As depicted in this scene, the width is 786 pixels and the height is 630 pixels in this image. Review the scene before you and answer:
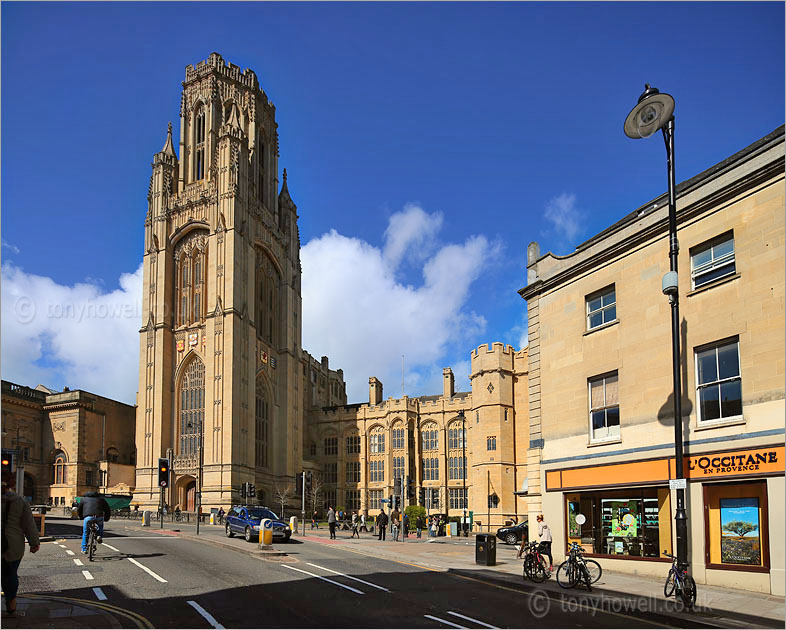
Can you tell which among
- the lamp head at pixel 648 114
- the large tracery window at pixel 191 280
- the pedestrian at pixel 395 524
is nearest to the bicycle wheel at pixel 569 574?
the lamp head at pixel 648 114

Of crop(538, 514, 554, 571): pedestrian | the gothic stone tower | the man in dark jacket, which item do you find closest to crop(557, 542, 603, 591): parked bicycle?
crop(538, 514, 554, 571): pedestrian

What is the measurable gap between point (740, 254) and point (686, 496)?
5996 millimetres

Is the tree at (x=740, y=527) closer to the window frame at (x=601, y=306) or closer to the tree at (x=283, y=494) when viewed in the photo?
the window frame at (x=601, y=306)

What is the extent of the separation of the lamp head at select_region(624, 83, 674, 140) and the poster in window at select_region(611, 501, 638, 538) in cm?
981

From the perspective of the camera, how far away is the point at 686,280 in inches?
746

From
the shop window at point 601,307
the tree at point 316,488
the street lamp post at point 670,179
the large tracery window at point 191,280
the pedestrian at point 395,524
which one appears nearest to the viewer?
the street lamp post at point 670,179

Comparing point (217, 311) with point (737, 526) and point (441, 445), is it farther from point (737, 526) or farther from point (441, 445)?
point (737, 526)

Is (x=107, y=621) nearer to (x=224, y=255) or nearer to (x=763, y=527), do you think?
(x=763, y=527)

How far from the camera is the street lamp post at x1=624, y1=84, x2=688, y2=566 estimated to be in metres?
15.5

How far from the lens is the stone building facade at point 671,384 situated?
16.4 m

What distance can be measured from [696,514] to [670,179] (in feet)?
26.1

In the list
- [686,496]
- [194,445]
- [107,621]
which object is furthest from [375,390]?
[107,621]
